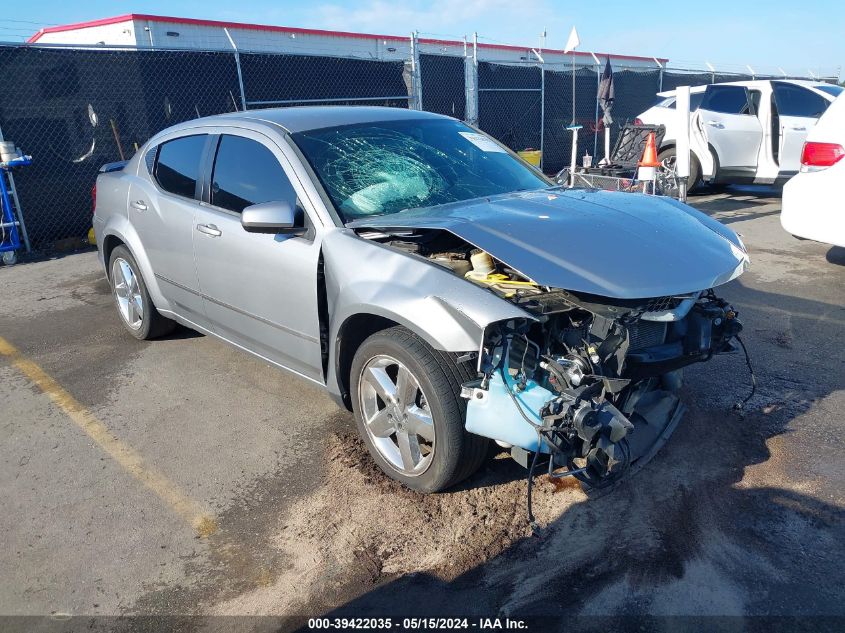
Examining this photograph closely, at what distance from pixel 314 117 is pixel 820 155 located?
15.6ft

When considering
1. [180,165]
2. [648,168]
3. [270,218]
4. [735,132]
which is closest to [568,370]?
[270,218]

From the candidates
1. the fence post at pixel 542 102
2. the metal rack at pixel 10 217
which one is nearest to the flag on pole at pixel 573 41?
the fence post at pixel 542 102

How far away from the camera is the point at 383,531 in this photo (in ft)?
10.1

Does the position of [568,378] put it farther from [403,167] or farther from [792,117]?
[792,117]

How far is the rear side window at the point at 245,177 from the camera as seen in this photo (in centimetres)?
389

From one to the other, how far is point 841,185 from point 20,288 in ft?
27.5

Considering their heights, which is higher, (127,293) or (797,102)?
(797,102)

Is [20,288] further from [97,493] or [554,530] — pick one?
[554,530]

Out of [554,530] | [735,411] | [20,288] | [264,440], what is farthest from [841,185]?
[20,288]

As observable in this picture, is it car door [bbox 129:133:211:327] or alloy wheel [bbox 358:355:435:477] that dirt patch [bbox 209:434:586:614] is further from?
car door [bbox 129:133:211:327]

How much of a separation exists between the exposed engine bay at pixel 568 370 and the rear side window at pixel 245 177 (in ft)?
4.38

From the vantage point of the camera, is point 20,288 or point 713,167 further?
point 713,167

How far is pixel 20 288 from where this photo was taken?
25.1 feet

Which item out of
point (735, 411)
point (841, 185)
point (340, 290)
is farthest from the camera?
point (841, 185)
